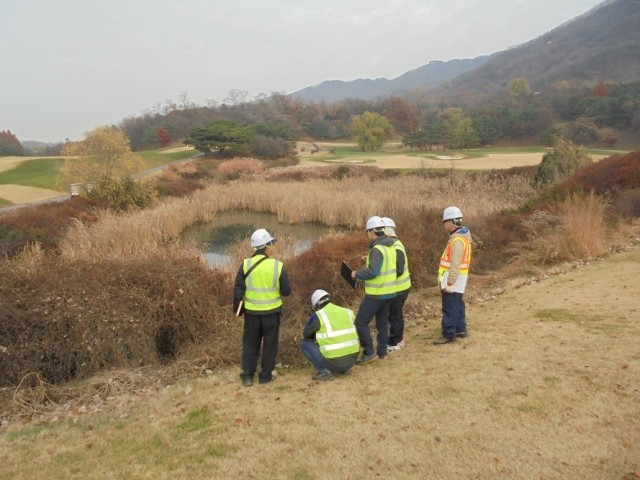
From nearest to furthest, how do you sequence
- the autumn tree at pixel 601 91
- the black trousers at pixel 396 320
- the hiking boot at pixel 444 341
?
1. the black trousers at pixel 396 320
2. the hiking boot at pixel 444 341
3. the autumn tree at pixel 601 91

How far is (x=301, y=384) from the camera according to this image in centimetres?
590

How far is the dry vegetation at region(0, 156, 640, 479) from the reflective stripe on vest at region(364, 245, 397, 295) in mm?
1001

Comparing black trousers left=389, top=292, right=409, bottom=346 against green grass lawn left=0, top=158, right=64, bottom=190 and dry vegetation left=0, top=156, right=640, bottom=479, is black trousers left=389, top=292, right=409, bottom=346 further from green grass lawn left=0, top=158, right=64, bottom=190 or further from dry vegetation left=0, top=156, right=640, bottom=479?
green grass lawn left=0, top=158, right=64, bottom=190

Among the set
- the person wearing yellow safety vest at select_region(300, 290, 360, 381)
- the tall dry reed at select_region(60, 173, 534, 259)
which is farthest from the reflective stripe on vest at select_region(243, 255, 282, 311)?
the tall dry reed at select_region(60, 173, 534, 259)

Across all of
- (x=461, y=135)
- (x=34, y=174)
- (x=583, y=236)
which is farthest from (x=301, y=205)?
(x=461, y=135)

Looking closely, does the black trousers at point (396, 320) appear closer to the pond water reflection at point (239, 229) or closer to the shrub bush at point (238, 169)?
the pond water reflection at point (239, 229)

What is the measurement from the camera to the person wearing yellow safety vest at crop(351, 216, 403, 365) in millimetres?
6023

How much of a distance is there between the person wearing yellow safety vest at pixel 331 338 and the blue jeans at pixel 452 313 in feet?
5.15

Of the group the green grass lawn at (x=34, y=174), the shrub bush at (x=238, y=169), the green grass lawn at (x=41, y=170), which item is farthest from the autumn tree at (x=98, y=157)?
the green grass lawn at (x=34, y=174)

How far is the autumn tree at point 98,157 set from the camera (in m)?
24.4

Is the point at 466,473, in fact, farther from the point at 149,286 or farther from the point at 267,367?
the point at 149,286

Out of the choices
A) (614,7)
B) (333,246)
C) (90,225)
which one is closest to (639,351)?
(333,246)

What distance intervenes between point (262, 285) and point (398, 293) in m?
1.92

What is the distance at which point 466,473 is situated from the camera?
3.71 metres
